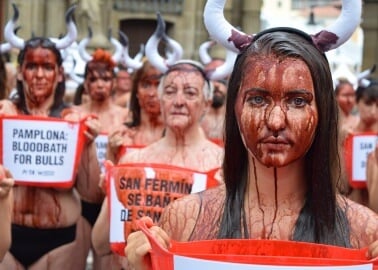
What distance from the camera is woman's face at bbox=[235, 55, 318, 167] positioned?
9.14ft

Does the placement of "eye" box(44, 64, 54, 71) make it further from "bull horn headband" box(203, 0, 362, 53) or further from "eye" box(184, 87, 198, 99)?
"bull horn headband" box(203, 0, 362, 53)

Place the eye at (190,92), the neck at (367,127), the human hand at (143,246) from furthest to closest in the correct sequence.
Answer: the neck at (367,127) → the eye at (190,92) → the human hand at (143,246)

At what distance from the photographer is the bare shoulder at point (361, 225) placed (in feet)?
9.39

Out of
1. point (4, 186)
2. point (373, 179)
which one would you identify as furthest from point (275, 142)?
point (373, 179)

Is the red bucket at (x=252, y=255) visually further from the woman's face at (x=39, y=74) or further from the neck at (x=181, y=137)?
the woman's face at (x=39, y=74)

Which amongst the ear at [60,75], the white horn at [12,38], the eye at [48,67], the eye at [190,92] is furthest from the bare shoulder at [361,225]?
the white horn at [12,38]

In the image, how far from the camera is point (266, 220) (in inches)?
115

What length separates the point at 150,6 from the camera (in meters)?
31.3

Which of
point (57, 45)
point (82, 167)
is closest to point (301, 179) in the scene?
point (82, 167)

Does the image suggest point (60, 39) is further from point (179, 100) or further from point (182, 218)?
point (182, 218)

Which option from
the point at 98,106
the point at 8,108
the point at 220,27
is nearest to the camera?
the point at 220,27

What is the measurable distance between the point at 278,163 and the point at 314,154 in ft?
0.45

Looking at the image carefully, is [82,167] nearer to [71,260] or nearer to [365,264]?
[71,260]

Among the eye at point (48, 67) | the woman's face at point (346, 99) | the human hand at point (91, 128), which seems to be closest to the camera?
the human hand at point (91, 128)
